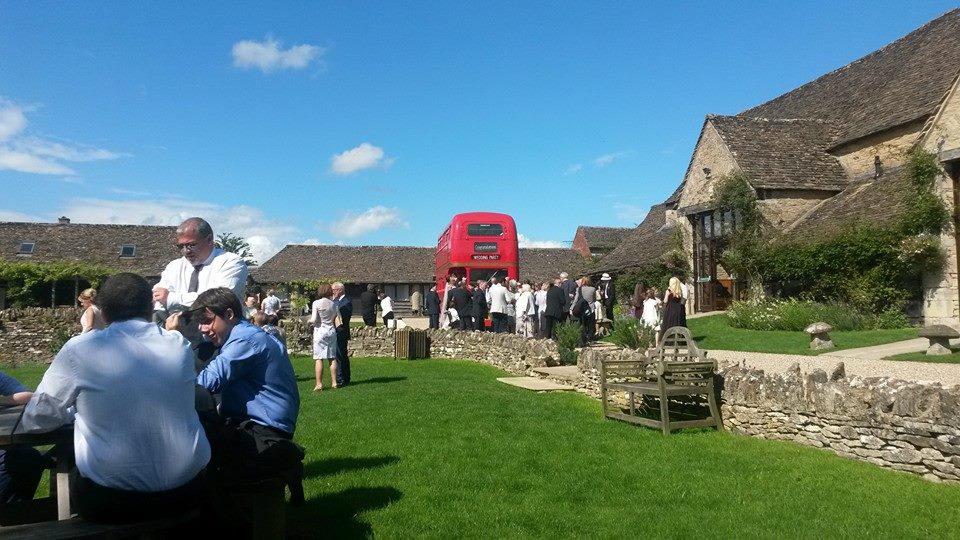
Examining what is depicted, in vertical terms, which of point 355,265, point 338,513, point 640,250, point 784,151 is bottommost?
point 338,513

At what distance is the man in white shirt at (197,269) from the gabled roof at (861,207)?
1998 cm

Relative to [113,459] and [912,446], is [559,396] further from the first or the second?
[113,459]

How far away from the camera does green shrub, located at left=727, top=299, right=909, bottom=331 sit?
19031 mm

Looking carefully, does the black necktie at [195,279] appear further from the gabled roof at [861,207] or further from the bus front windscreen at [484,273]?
the gabled roof at [861,207]

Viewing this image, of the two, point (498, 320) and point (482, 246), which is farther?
point (482, 246)

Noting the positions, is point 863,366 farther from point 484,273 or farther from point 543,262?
point 543,262


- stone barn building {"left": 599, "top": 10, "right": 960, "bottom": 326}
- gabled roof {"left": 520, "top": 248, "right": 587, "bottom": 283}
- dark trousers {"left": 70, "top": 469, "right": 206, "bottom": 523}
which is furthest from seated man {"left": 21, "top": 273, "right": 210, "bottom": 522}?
gabled roof {"left": 520, "top": 248, "right": 587, "bottom": 283}

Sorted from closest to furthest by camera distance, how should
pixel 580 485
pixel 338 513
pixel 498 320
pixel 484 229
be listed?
pixel 338 513 < pixel 580 485 < pixel 498 320 < pixel 484 229

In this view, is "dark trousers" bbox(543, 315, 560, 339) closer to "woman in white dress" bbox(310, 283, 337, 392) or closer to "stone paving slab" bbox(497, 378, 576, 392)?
"stone paving slab" bbox(497, 378, 576, 392)

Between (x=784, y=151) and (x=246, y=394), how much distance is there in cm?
2697

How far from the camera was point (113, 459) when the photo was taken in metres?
3.46

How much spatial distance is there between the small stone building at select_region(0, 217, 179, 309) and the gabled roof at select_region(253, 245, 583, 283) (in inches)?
318

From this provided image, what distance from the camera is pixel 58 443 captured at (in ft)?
13.1

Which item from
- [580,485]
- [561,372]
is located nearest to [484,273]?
[561,372]
